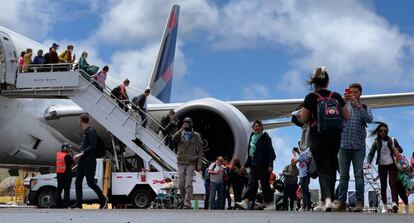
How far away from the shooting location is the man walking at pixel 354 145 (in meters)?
6.26

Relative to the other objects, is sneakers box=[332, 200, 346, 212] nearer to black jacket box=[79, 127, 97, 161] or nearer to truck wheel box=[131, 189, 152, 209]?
black jacket box=[79, 127, 97, 161]

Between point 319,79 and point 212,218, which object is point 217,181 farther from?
point 212,218

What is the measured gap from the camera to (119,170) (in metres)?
12.2

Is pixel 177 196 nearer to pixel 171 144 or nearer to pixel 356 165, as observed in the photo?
pixel 171 144

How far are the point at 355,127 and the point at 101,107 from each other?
253 inches

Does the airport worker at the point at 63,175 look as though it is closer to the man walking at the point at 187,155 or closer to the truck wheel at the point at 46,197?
the man walking at the point at 187,155

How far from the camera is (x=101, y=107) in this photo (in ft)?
38.5

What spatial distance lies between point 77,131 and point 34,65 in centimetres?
188

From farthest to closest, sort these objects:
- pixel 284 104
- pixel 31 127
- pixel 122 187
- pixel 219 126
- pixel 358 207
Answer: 1. pixel 284 104
2. pixel 31 127
3. pixel 219 126
4. pixel 122 187
5. pixel 358 207

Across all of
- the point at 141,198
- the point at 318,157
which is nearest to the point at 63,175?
the point at 141,198

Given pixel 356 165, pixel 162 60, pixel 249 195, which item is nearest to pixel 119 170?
pixel 249 195

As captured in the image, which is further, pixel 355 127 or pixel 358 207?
pixel 355 127

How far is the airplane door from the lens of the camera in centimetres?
1173

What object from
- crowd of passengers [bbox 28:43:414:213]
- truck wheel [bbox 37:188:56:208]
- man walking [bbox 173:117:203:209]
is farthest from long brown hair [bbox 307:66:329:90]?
truck wheel [bbox 37:188:56:208]
